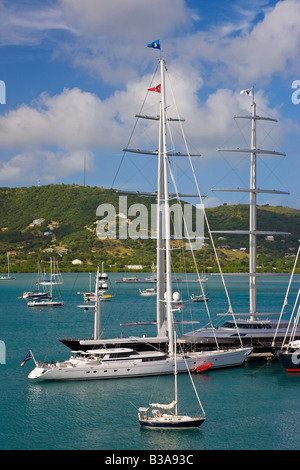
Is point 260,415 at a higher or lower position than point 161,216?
lower

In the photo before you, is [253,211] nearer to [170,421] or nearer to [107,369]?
[107,369]

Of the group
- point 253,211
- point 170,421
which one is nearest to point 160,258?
point 253,211

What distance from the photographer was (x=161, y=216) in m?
46.0

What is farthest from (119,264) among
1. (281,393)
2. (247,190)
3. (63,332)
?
(281,393)

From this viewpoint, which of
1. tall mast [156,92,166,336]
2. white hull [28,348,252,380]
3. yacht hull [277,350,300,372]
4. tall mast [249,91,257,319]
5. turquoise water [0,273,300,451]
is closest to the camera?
turquoise water [0,273,300,451]

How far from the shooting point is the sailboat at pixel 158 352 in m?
39.1

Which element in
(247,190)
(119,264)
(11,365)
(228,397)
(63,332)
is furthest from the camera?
(119,264)

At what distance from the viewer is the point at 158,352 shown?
4053cm

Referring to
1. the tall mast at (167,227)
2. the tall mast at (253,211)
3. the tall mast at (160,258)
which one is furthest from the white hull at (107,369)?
the tall mast at (253,211)

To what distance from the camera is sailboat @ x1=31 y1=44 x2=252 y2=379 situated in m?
39.1

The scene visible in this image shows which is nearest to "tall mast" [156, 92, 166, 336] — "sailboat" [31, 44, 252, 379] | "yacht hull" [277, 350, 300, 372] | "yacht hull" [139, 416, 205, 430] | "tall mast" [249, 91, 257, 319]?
"sailboat" [31, 44, 252, 379]

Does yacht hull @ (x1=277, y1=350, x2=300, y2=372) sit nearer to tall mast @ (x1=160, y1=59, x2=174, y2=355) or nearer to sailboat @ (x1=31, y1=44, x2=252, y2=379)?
sailboat @ (x1=31, y1=44, x2=252, y2=379)

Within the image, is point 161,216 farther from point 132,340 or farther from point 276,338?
point 276,338
